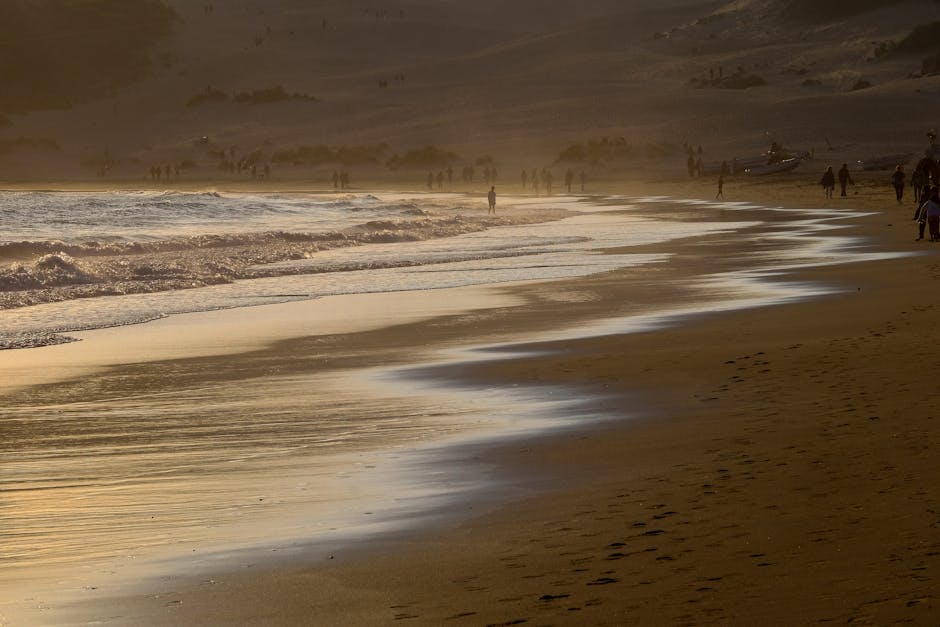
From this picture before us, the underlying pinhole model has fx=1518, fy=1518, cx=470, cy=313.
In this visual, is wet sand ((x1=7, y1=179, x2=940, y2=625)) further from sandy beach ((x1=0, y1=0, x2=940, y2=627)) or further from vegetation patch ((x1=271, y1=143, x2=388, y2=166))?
vegetation patch ((x1=271, y1=143, x2=388, y2=166))

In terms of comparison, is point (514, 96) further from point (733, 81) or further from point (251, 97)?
point (251, 97)

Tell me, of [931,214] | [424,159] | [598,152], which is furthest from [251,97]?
[931,214]

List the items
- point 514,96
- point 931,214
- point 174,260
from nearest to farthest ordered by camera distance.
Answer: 1. point 931,214
2. point 174,260
3. point 514,96

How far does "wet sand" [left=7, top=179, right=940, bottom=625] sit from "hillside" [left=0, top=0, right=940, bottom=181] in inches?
2779

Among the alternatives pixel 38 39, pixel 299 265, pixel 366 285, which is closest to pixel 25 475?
pixel 366 285

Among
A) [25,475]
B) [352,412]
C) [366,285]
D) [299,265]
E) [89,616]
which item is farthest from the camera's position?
[299,265]

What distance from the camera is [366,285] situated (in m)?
24.2

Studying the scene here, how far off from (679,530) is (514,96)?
130817 millimetres

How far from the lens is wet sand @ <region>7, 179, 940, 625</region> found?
5.61m

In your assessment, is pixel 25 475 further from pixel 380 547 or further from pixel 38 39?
pixel 38 39

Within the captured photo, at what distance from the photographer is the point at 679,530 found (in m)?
6.69

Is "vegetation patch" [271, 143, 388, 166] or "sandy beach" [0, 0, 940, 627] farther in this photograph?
"vegetation patch" [271, 143, 388, 166]

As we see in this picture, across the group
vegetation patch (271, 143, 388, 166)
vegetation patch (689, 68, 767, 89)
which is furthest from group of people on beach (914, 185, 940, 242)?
vegetation patch (689, 68, 767, 89)

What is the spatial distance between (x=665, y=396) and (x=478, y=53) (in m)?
163
